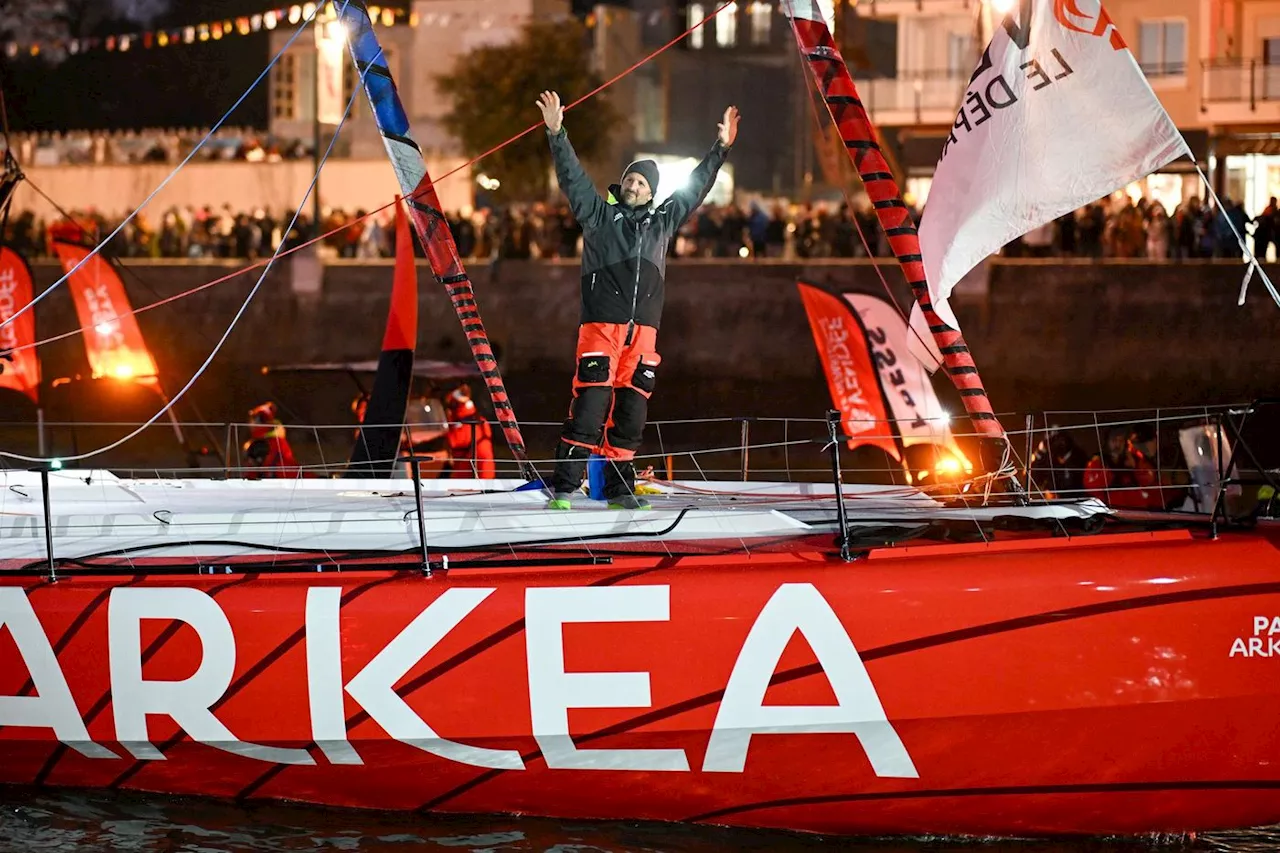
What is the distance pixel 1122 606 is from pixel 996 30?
2.27m

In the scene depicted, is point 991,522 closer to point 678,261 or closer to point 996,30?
point 996,30

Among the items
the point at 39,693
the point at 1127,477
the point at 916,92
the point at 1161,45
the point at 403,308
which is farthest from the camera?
the point at 916,92

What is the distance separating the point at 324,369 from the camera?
12742 mm

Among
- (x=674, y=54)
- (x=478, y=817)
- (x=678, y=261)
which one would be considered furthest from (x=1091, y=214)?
(x=674, y=54)

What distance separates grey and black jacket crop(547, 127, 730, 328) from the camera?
21.6 ft

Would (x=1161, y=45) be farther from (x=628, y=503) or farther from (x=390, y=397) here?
(x=628, y=503)

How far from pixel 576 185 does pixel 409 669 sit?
202cm

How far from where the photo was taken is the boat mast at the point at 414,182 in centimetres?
791

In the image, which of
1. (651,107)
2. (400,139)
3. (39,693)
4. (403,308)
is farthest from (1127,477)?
(651,107)

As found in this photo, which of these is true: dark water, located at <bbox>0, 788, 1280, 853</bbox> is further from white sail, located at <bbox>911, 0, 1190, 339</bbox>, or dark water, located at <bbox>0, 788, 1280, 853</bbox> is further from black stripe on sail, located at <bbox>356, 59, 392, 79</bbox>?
black stripe on sail, located at <bbox>356, 59, 392, 79</bbox>

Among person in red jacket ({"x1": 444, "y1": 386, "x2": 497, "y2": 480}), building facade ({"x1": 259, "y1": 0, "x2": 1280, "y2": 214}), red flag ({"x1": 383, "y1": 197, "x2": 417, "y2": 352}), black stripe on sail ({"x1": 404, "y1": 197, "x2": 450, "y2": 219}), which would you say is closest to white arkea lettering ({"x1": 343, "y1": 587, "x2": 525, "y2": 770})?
black stripe on sail ({"x1": 404, "y1": 197, "x2": 450, "y2": 219})

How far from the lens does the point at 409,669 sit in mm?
5742

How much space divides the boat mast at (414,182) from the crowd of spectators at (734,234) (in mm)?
11168

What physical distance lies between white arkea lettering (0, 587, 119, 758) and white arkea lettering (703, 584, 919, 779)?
7.60ft
